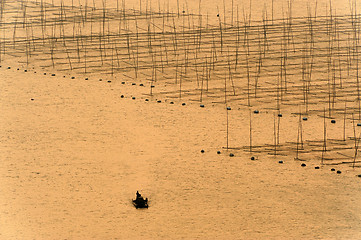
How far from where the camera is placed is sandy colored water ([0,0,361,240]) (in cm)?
865

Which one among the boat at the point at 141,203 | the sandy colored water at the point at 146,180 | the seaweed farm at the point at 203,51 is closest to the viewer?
the sandy colored water at the point at 146,180

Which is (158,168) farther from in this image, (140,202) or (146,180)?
(140,202)

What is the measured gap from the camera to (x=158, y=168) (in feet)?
32.2

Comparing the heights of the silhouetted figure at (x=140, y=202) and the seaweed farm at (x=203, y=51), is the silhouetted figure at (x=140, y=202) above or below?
below

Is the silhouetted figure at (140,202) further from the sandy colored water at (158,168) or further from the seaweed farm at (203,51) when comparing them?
the seaweed farm at (203,51)

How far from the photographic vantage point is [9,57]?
1354cm

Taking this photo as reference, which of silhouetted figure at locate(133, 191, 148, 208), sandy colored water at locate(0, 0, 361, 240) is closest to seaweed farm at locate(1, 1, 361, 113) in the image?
sandy colored water at locate(0, 0, 361, 240)

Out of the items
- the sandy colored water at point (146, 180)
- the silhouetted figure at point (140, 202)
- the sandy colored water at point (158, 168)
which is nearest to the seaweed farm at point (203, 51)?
the sandy colored water at point (158, 168)

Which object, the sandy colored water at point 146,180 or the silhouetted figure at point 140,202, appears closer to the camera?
the sandy colored water at point 146,180

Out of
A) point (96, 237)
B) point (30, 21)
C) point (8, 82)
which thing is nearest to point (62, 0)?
point (30, 21)

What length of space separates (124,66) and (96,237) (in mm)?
5122

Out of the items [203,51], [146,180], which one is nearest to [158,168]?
[146,180]

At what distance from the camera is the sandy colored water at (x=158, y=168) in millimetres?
8648

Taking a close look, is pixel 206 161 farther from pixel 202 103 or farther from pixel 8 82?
pixel 8 82
